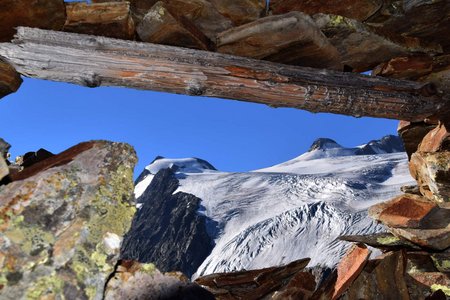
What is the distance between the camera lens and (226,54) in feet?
12.1

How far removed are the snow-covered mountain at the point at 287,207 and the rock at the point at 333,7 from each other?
103 ft

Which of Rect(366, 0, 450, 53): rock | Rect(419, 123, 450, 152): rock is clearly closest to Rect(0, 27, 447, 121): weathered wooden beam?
Rect(419, 123, 450, 152): rock

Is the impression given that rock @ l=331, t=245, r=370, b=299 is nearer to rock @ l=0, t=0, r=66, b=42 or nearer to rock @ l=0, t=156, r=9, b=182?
rock @ l=0, t=156, r=9, b=182

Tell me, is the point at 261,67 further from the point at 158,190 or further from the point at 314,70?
the point at 158,190

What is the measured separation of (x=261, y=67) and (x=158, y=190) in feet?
216

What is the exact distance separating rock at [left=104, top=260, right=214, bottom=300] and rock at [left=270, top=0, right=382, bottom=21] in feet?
9.85

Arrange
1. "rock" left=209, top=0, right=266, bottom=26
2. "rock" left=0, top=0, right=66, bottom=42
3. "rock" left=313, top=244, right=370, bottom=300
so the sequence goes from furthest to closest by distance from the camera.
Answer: "rock" left=209, top=0, right=266, bottom=26 → "rock" left=313, top=244, right=370, bottom=300 → "rock" left=0, top=0, right=66, bottom=42

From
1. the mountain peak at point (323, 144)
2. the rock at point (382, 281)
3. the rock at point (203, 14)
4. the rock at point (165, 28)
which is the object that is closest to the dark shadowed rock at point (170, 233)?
the mountain peak at point (323, 144)

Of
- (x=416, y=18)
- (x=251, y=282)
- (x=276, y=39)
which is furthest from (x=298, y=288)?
(x=416, y=18)

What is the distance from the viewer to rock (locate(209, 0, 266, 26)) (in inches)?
155

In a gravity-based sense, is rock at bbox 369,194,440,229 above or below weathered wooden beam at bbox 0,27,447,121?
below

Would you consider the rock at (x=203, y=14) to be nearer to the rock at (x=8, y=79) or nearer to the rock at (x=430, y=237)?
the rock at (x=8, y=79)

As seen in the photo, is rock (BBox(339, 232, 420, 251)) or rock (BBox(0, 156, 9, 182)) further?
rock (BBox(339, 232, 420, 251))

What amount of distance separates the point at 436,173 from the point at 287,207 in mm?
44576
